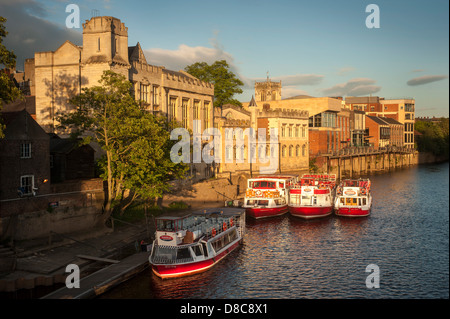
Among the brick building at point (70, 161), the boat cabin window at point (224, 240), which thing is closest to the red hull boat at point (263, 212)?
the boat cabin window at point (224, 240)

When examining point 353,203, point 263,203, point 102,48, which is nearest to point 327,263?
point 263,203

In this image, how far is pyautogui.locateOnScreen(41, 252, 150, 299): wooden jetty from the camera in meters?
27.0

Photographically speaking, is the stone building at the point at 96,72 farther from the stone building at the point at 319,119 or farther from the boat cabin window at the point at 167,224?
the stone building at the point at 319,119

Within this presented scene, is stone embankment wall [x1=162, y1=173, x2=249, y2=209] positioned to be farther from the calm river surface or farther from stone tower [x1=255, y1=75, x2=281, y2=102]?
stone tower [x1=255, y1=75, x2=281, y2=102]

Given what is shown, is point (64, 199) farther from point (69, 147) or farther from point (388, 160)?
point (388, 160)

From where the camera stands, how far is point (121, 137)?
136ft

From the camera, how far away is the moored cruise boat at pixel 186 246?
109 feet

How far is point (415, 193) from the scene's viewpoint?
7669 cm

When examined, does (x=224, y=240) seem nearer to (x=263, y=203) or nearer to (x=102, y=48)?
(x=263, y=203)

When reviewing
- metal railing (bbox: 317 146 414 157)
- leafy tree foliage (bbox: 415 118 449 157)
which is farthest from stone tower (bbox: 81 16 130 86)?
leafy tree foliage (bbox: 415 118 449 157)

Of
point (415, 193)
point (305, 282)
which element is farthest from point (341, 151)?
point (305, 282)

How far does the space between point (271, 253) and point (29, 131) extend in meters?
23.9

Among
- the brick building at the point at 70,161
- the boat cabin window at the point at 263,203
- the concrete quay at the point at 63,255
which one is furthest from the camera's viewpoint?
the boat cabin window at the point at 263,203

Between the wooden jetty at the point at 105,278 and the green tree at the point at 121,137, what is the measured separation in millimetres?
8283
